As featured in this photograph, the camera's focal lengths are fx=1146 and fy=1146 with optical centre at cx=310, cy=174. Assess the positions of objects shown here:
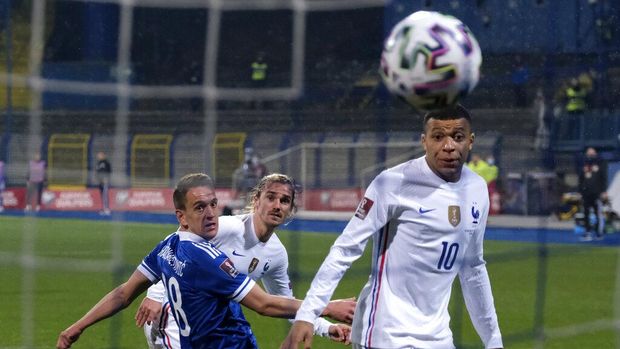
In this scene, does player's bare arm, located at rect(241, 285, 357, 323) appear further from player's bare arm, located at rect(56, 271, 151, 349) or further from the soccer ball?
the soccer ball

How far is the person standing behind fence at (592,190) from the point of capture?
17828 millimetres

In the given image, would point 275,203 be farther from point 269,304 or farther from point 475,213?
point 475,213

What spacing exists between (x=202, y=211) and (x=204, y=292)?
35 centimetres

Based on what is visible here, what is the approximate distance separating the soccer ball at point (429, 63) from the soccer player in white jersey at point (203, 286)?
852mm

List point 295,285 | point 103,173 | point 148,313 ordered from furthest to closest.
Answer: point 103,173, point 295,285, point 148,313

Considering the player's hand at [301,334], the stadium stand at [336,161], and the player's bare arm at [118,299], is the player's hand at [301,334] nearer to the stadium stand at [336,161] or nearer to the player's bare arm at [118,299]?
the player's bare arm at [118,299]

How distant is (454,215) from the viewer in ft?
14.2

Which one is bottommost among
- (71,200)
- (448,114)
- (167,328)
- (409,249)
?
(71,200)

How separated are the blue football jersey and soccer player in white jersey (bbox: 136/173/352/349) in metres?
0.72

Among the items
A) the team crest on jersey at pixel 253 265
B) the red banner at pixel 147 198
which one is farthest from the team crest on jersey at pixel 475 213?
the red banner at pixel 147 198

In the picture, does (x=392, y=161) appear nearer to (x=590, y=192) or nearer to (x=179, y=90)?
(x=590, y=192)

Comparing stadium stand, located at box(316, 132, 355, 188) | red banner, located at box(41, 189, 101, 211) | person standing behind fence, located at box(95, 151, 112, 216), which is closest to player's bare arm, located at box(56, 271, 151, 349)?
stadium stand, located at box(316, 132, 355, 188)

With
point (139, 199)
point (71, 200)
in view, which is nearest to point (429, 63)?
point (139, 199)

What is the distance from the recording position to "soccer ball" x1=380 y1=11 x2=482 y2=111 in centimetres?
414
